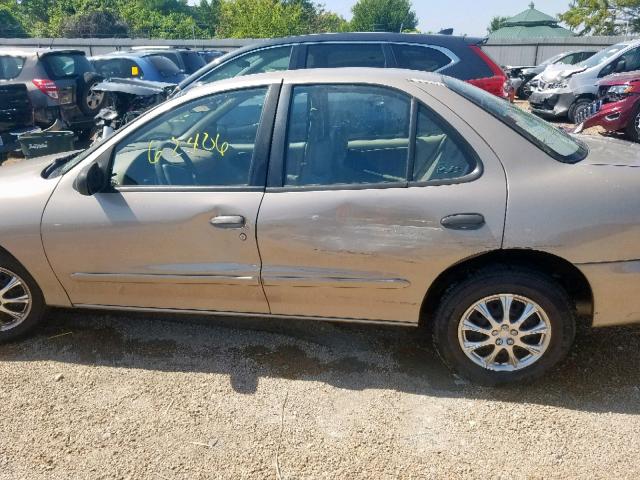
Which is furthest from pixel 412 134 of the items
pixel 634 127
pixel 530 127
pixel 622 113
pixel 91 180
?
pixel 634 127

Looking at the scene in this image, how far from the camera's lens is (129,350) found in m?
3.20

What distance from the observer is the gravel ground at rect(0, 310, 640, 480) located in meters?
2.34

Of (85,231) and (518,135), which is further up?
(518,135)

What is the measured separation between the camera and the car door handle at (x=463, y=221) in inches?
96.3

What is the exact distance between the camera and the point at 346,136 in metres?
2.81

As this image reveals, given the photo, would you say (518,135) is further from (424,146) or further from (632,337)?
(632,337)

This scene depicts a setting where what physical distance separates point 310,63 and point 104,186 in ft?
13.9

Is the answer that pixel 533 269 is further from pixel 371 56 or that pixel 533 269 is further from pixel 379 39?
pixel 379 39

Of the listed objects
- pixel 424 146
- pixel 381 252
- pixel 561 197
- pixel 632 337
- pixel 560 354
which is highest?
pixel 424 146

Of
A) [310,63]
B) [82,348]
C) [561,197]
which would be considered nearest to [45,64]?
[310,63]

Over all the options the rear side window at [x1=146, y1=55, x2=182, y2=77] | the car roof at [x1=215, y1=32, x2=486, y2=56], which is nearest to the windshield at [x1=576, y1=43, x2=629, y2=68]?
the car roof at [x1=215, y1=32, x2=486, y2=56]

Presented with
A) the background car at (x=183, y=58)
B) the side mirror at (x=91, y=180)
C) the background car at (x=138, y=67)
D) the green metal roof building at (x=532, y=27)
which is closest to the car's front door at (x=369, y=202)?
Answer: the side mirror at (x=91, y=180)

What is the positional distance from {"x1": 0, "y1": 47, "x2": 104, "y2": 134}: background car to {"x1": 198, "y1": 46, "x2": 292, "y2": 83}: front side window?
3.41m

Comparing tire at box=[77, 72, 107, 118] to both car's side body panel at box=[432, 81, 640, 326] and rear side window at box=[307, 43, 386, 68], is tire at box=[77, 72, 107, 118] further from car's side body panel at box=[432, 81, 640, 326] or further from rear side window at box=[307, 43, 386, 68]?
car's side body panel at box=[432, 81, 640, 326]
